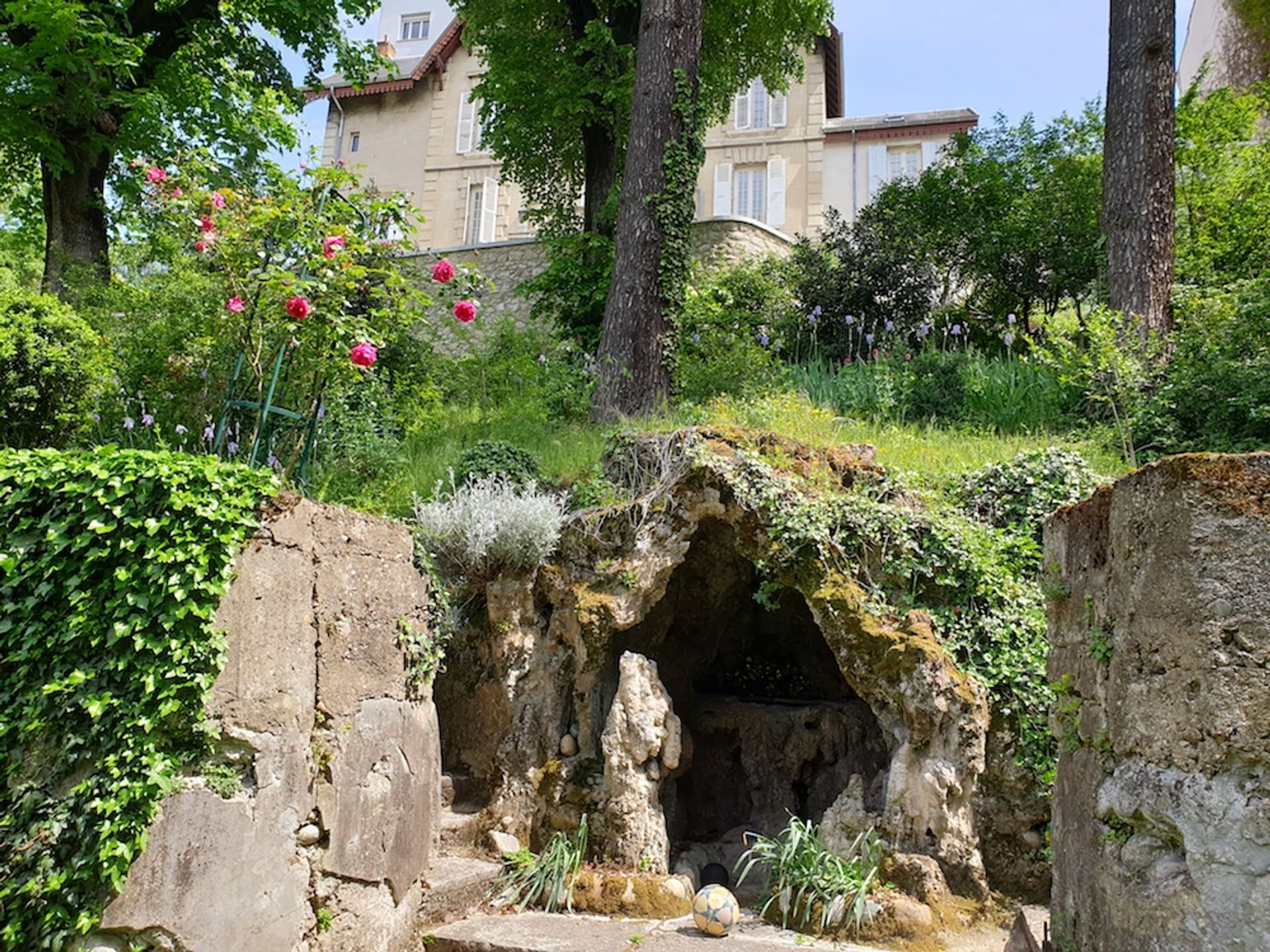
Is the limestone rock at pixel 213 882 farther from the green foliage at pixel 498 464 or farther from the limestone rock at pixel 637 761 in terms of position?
the green foliage at pixel 498 464

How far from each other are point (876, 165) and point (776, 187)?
275 centimetres

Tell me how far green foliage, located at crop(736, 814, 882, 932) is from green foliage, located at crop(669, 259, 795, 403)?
17.1 feet

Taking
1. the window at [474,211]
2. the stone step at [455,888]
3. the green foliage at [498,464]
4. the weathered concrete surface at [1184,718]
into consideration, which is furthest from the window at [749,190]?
the weathered concrete surface at [1184,718]

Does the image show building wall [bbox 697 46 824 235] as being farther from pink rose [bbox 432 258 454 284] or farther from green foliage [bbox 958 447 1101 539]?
pink rose [bbox 432 258 454 284]

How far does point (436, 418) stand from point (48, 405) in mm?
4005

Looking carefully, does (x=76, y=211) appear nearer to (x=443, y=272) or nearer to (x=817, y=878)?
(x=443, y=272)

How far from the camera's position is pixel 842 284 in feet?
44.8

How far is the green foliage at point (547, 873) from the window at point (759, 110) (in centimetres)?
2325

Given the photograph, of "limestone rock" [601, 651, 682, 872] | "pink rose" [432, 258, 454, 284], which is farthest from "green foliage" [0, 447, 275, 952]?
"pink rose" [432, 258, 454, 284]

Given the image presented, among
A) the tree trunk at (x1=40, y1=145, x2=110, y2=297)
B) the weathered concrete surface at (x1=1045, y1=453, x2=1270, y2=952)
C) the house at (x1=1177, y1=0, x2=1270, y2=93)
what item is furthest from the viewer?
the house at (x1=1177, y1=0, x2=1270, y2=93)

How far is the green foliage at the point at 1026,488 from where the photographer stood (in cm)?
692

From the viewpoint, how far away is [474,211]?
2645cm

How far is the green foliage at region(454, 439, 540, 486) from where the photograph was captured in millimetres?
7527

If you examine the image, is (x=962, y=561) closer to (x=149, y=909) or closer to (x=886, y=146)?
(x=149, y=909)
